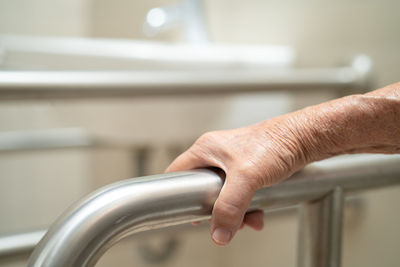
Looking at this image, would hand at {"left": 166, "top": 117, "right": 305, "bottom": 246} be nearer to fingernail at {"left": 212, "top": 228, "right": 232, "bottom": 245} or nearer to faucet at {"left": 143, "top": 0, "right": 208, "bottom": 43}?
fingernail at {"left": 212, "top": 228, "right": 232, "bottom": 245}

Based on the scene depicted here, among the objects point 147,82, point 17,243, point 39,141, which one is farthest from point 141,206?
point 39,141

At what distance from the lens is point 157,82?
24.1 inches

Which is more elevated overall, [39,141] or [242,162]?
[39,141]

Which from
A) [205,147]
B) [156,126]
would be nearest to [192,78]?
[156,126]

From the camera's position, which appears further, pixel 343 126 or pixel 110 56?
pixel 110 56

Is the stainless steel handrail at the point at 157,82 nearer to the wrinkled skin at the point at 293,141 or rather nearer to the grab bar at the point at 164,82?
the grab bar at the point at 164,82

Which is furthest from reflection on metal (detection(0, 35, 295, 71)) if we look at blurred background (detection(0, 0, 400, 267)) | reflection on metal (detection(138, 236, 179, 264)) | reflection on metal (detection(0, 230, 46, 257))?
reflection on metal (detection(138, 236, 179, 264))

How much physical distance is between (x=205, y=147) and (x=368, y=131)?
0.11 m

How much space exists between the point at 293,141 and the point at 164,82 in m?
0.38

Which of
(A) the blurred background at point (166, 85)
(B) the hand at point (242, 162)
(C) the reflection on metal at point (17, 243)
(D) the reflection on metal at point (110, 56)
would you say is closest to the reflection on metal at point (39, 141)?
(A) the blurred background at point (166, 85)

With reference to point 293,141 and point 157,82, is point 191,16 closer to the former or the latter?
point 157,82

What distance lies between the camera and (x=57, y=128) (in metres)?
1.20

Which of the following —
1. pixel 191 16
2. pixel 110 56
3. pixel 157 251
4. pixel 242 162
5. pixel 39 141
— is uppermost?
pixel 191 16

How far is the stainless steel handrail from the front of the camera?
53cm
